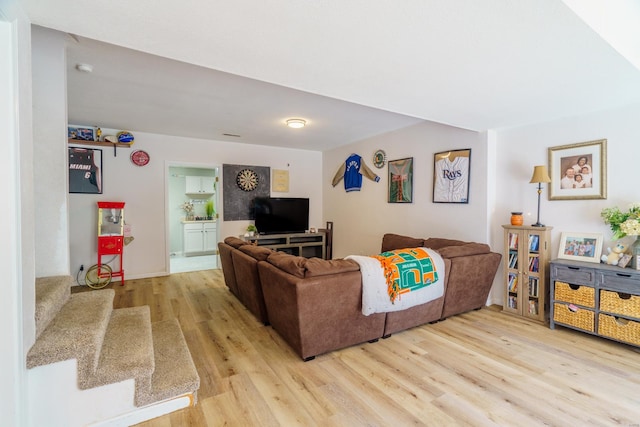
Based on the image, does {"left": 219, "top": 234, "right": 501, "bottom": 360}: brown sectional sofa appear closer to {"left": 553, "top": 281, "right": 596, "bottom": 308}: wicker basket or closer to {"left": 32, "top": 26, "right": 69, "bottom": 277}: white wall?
{"left": 553, "top": 281, "right": 596, "bottom": 308}: wicker basket

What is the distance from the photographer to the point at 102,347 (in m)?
1.90

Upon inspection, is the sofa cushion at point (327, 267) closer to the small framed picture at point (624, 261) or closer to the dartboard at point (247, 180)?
the small framed picture at point (624, 261)

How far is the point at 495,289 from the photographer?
3.70 metres

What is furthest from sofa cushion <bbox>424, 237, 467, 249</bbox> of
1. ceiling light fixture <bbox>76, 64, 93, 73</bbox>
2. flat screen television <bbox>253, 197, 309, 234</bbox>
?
ceiling light fixture <bbox>76, 64, 93, 73</bbox>

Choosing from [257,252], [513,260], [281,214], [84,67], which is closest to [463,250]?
[513,260]

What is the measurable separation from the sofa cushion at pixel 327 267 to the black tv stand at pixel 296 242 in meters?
3.14

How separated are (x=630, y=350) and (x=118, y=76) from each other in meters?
5.14

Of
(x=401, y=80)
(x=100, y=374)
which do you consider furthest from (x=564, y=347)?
(x=100, y=374)

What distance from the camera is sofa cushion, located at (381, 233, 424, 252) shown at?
402cm

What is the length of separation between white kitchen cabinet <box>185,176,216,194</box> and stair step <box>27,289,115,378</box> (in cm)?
567

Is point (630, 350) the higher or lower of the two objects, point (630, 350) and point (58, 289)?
the lower

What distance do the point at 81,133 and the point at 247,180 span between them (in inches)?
102

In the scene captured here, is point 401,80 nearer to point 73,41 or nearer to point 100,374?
point 73,41

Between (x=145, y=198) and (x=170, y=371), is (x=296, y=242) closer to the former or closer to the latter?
(x=145, y=198)
